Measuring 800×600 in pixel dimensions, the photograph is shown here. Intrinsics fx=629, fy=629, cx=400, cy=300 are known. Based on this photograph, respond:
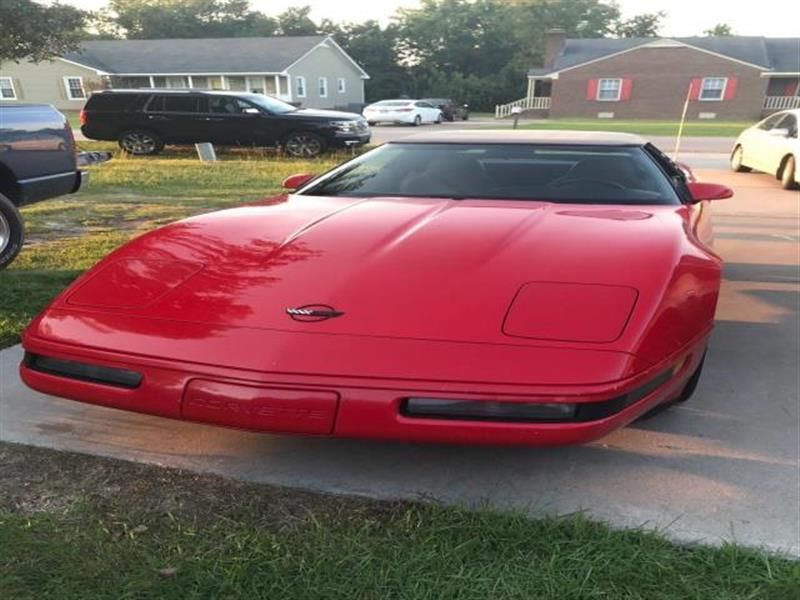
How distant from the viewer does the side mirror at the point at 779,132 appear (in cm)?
965

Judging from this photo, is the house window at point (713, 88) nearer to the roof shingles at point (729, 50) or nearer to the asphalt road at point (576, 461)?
the roof shingles at point (729, 50)

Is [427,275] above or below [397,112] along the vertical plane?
above

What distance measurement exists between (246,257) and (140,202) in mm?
6319

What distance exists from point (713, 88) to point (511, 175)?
40619 mm

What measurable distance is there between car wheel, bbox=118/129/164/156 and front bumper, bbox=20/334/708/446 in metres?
13.7

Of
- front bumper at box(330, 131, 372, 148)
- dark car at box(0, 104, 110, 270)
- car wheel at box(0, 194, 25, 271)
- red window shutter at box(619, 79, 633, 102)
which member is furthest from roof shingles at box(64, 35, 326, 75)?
car wheel at box(0, 194, 25, 271)

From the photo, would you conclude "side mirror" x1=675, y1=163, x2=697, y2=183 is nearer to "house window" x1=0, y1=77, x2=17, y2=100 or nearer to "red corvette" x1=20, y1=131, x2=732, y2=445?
"red corvette" x1=20, y1=131, x2=732, y2=445

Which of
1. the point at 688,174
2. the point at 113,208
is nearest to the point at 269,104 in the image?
the point at 113,208

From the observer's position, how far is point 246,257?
2.34 meters

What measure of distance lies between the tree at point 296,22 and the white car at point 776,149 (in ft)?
174

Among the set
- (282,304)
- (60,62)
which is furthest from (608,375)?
(60,62)

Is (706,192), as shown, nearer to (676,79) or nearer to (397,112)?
(397,112)

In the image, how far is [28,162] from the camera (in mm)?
4922

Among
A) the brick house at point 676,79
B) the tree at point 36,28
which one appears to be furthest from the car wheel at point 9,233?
the brick house at point 676,79
